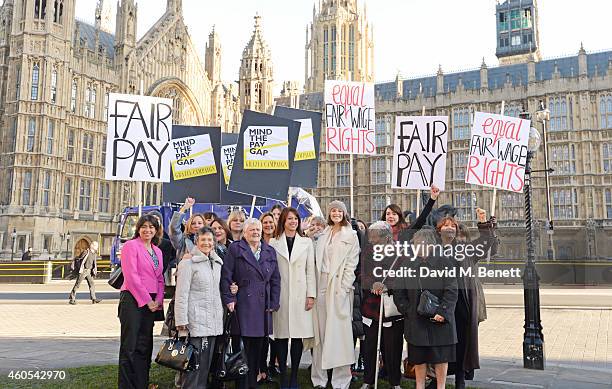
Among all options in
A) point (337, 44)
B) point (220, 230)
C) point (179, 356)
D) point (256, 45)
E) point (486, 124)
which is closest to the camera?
point (179, 356)

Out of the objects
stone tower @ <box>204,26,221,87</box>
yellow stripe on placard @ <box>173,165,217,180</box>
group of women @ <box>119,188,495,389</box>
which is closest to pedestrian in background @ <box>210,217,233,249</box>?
group of women @ <box>119,188,495,389</box>

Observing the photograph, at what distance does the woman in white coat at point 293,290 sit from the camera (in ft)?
18.7

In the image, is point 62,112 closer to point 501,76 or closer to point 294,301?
point 294,301

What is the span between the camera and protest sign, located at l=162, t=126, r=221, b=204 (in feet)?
32.1

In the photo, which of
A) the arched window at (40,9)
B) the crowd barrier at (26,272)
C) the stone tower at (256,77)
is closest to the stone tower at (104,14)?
the stone tower at (256,77)

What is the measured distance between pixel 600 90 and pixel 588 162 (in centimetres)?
533

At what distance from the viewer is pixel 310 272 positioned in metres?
5.82

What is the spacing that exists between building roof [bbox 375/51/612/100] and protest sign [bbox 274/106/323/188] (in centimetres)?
3240

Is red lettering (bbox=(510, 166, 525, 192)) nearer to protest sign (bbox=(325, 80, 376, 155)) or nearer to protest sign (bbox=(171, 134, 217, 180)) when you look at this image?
protest sign (bbox=(325, 80, 376, 155))

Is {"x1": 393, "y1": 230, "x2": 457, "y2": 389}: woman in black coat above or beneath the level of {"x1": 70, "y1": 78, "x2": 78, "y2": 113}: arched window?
beneath

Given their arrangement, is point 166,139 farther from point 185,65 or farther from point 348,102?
point 185,65

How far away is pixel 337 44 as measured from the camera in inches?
2156

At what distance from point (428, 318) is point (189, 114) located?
122ft

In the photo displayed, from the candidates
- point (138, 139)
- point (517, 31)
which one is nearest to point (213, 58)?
point (138, 139)
